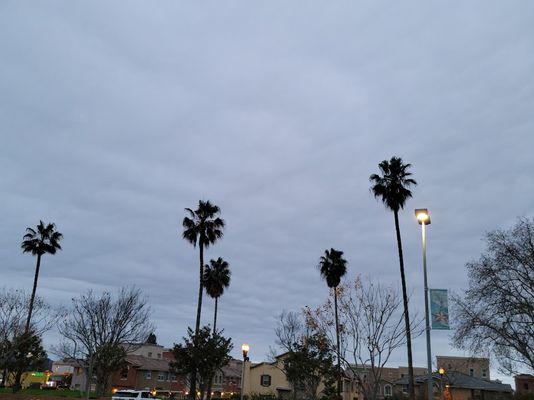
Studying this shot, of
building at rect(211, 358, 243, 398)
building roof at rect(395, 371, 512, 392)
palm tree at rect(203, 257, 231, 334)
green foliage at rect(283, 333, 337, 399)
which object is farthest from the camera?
building at rect(211, 358, 243, 398)

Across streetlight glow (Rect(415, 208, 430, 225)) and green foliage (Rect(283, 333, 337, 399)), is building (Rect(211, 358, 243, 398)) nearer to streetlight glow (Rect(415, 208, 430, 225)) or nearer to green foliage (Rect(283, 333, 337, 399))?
green foliage (Rect(283, 333, 337, 399))

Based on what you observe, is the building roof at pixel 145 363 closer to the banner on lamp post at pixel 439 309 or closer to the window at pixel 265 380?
the window at pixel 265 380

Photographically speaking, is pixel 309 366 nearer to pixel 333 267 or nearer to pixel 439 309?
pixel 333 267

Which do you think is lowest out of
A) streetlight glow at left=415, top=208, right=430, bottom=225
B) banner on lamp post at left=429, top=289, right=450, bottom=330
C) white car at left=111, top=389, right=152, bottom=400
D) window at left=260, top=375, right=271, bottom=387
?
white car at left=111, top=389, right=152, bottom=400

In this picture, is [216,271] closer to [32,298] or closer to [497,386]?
[32,298]

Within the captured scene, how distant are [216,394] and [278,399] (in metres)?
14.7

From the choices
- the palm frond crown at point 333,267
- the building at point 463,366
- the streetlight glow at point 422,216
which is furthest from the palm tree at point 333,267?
the building at point 463,366

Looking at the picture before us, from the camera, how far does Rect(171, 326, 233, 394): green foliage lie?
4475 cm

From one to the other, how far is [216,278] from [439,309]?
45837mm

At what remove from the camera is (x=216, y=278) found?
62.4 meters

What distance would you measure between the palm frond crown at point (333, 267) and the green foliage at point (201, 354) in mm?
15592

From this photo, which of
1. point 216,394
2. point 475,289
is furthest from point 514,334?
point 216,394

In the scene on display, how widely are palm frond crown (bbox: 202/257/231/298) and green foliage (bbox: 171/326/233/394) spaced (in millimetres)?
15400

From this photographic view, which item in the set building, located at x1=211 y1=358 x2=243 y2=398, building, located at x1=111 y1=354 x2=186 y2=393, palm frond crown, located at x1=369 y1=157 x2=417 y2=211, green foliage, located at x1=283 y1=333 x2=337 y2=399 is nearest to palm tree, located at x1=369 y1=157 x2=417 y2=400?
palm frond crown, located at x1=369 y1=157 x2=417 y2=211
